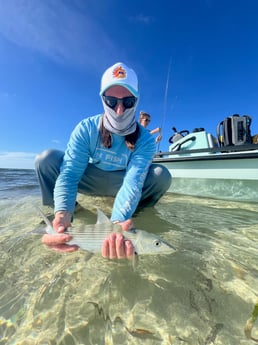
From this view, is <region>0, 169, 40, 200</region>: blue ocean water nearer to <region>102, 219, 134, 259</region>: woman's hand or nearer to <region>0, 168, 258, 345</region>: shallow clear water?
<region>0, 168, 258, 345</region>: shallow clear water

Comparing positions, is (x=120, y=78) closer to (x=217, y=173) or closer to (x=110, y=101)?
(x=110, y=101)

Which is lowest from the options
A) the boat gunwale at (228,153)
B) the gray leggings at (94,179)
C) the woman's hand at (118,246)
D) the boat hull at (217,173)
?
the woman's hand at (118,246)

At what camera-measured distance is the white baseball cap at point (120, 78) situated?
202cm

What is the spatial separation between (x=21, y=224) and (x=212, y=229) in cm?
197

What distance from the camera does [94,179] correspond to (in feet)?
8.54

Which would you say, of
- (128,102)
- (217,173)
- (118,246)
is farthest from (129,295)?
(217,173)

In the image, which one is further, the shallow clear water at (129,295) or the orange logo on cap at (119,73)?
the orange logo on cap at (119,73)

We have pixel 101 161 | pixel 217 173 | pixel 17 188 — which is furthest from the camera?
pixel 17 188

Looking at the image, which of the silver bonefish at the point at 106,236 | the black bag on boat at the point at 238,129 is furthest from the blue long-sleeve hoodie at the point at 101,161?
the black bag on boat at the point at 238,129

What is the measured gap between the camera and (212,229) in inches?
81.3

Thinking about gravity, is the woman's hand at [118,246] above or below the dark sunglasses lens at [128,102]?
below

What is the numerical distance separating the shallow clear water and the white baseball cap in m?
1.48

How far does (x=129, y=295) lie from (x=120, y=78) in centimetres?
181

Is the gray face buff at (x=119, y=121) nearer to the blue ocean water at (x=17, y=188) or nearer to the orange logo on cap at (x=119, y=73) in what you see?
the orange logo on cap at (x=119, y=73)
